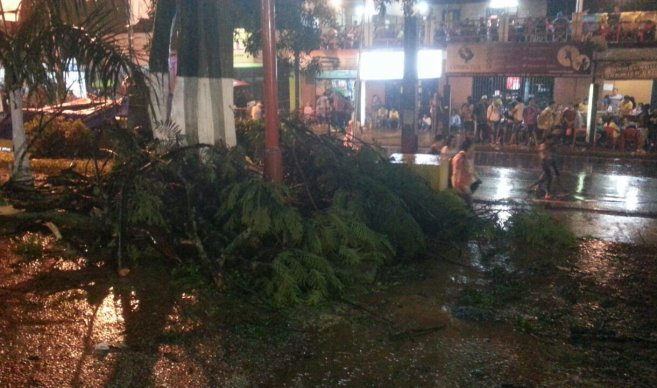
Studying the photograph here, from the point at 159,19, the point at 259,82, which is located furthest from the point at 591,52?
the point at 159,19

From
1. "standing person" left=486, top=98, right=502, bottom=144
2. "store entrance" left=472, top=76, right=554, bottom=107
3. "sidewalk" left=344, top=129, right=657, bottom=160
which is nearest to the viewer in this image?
"sidewalk" left=344, top=129, right=657, bottom=160

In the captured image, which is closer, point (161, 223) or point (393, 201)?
point (161, 223)

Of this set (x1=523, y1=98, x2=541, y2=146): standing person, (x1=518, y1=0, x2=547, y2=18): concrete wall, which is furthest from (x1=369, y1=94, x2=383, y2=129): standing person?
(x1=523, y1=98, x2=541, y2=146): standing person

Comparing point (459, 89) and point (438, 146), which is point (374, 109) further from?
point (438, 146)

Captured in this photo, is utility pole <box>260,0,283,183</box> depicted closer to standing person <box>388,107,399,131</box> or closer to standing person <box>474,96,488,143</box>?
standing person <box>474,96,488,143</box>

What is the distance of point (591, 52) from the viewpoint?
22000mm

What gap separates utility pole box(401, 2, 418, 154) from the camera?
13.8 metres

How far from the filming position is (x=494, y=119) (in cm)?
2311

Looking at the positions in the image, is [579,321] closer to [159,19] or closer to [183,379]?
[183,379]

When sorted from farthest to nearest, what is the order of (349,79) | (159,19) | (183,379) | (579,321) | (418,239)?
(349,79) < (159,19) < (418,239) < (579,321) < (183,379)

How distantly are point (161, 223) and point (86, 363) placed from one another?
2060 mm

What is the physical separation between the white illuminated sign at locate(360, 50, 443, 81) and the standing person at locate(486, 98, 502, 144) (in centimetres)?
268

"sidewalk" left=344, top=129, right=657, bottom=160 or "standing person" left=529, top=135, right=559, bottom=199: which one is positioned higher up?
"standing person" left=529, top=135, right=559, bottom=199

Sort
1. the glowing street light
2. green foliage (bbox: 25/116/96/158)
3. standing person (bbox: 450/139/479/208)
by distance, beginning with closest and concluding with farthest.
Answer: standing person (bbox: 450/139/479/208), green foliage (bbox: 25/116/96/158), the glowing street light
